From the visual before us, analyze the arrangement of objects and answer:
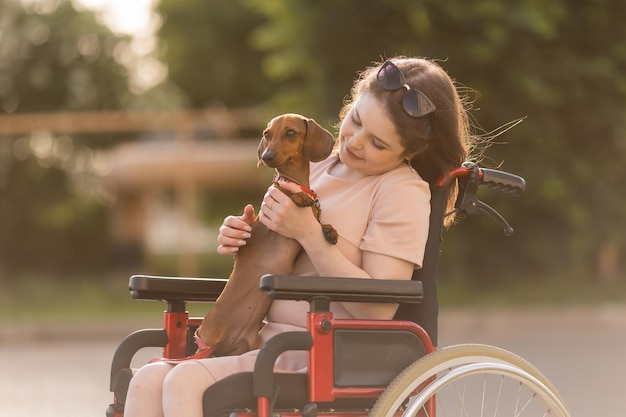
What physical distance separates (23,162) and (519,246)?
6397 mm

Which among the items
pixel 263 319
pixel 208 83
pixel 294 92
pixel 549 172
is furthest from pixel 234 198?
pixel 263 319

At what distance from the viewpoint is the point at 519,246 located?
38.7 feet

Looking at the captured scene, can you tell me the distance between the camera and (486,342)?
905cm

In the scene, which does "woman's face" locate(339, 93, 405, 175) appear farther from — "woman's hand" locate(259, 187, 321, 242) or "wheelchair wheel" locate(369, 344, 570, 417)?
"wheelchair wheel" locate(369, 344, 570, 417)

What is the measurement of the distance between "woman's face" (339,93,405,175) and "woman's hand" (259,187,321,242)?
0.83 ft

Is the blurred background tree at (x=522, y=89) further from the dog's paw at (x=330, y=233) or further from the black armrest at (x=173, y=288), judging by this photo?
the dog's paw at (x=330, y=233)

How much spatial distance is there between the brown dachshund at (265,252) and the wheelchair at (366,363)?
25 centimetres

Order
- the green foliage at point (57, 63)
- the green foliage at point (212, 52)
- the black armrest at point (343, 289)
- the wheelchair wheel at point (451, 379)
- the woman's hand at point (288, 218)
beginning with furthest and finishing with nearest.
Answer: the green foliage at point (212, 52)
the green foliage at point (57, 63)
the woman's hand at point (288, 218)
the wheelchair wheel at point (451, 379)
the black armrest at point (343, 289)

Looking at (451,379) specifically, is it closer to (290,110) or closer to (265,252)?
(265,252)

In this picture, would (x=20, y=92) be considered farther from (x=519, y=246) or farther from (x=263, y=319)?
(x=263, y=319)

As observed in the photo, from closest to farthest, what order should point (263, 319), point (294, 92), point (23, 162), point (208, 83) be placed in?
point (263, 319)
point (294, 92)
point (23, 162)
point (208, 83)

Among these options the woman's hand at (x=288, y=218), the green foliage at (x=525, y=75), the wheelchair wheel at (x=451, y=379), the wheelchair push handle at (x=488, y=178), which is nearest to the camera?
the wheelchair wheel at (x=451, y=379)

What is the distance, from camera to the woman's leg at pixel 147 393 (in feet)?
9.61

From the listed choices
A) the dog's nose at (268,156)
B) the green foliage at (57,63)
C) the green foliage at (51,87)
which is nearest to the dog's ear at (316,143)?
the dog's nose at (268,156)
